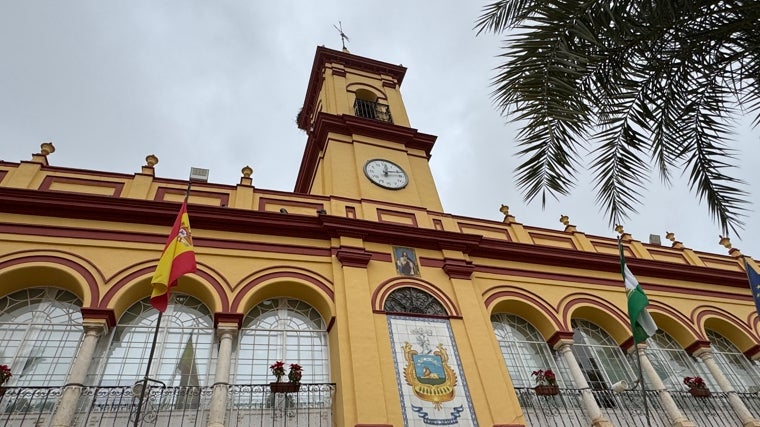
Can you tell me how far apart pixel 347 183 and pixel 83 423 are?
7331 millimetres

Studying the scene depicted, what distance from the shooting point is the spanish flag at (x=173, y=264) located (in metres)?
6.65

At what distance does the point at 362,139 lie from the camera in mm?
14000

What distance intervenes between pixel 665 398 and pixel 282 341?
764cm

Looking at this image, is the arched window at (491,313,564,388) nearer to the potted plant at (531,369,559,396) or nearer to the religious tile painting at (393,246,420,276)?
the potted plant at (531,369,559,396)

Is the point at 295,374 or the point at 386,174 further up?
the point at 386,174

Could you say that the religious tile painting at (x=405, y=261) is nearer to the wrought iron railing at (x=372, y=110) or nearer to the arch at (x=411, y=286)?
the arch at (x=411, y=286)

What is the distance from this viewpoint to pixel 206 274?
9.22 m

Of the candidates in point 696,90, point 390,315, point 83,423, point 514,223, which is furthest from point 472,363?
point 83,423

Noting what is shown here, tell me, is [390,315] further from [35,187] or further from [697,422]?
[35,187]

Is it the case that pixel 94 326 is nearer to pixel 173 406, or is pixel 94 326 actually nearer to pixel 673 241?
pixel 173 406

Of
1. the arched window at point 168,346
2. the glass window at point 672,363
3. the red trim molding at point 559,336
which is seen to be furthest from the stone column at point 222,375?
the glass window at point 672,363

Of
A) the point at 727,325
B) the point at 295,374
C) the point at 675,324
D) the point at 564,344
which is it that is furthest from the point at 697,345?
the point at 295,374

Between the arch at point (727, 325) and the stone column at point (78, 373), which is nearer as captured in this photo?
the stone column at point (78, 373)

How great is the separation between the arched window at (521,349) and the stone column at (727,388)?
376cm
